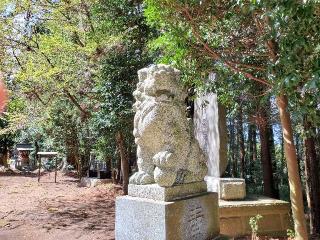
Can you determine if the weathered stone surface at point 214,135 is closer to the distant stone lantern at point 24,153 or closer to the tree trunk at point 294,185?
the tree trunk at point 294,185

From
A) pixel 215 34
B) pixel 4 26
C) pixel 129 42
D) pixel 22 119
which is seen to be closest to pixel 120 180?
pixel 22 119

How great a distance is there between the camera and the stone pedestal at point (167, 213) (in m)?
3.57

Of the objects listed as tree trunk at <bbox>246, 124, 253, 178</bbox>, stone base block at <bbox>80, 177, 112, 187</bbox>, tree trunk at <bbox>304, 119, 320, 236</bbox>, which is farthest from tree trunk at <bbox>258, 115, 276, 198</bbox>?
tree trunk at <bbox>246, 124, 253, 178</bbox>

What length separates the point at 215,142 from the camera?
270 inches

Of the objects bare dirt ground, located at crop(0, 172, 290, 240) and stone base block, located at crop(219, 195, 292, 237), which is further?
Answer: bare dirt ground, located at crop(0, 172, 290, 240)

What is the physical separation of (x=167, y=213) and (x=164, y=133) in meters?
0.90

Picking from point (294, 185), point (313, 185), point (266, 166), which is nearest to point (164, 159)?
point (294, 185)

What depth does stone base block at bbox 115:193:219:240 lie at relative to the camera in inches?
140

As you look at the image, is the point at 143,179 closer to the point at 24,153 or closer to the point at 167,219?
the point at 167,219

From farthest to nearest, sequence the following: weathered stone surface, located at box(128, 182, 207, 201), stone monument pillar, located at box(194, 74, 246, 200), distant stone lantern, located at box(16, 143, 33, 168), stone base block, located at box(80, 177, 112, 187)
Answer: distant stone lantern, located at box(16, 143, 33, 168), stone base block, located at box(80, 177, 112, 187), stone monument pillar, located at box(194, 74, 246, 200), weathered stone surface, located at box(128, 182, 207, 201)

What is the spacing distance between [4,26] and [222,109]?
22.0 ft

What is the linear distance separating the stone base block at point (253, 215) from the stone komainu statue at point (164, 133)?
181 cm

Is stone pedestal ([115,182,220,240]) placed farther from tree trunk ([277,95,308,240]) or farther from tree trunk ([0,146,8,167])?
tree trunk ([0,146,8,167])

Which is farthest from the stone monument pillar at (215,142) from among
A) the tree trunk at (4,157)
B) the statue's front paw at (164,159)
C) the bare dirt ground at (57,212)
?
the tree trunk at (4,157)
